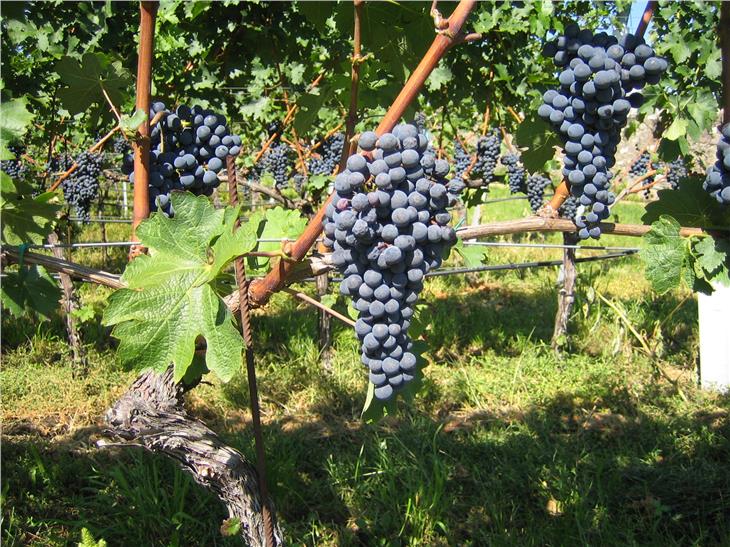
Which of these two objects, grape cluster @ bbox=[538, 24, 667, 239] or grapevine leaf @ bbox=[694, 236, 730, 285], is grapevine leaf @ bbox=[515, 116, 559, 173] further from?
grapevine leaf @ bbox=[694, 236, 730, 285]

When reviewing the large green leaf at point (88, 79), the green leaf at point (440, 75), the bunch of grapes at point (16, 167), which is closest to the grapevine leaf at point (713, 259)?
the large green leaf at point (88, 79)

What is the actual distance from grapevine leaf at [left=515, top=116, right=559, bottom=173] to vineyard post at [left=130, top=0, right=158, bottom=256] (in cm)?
98

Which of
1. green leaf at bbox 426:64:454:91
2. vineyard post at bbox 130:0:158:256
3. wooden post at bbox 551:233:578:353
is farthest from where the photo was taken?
wooden post at bbox 551:233:578:353

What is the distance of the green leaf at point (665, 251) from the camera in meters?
1.55

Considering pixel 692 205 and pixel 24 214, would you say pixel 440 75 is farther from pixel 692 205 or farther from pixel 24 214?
pixel 24 214

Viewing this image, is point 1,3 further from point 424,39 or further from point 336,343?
point 336,343

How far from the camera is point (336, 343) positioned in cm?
517

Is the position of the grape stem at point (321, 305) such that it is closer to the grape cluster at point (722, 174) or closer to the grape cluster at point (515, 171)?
the grape cluster at point (722, 174)

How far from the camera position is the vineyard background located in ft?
9.18

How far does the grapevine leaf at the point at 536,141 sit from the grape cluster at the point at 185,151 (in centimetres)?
78

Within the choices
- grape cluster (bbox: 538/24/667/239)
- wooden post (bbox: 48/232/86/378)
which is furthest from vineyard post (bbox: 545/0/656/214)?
wooden post (bbox: 48/232/86/378)

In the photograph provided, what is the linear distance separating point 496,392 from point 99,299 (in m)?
3.92

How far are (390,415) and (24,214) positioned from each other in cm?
196

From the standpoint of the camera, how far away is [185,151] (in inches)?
64.8
